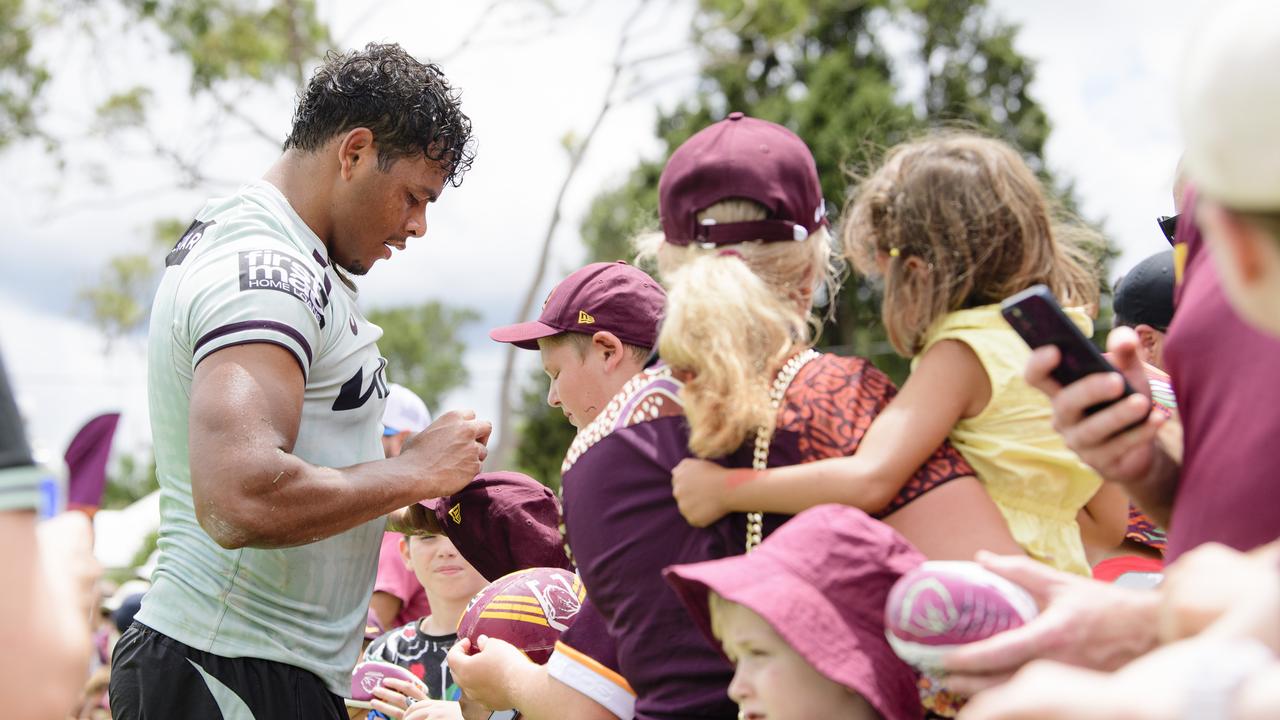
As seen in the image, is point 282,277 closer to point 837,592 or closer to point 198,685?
point 198,685

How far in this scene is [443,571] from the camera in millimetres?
4180

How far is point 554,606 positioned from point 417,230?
115cm

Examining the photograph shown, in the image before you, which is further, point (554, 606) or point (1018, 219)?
point (554, 606)

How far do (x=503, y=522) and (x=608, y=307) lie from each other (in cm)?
68

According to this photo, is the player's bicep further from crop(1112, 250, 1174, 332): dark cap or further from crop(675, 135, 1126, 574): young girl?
crop(1112, 250, 1174, 332): dark cap

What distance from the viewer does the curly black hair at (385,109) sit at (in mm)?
3314

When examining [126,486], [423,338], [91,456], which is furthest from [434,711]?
[423,338]

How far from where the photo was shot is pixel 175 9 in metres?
17.6

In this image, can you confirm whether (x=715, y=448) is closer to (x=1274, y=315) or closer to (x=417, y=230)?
(x=1274, y=315)

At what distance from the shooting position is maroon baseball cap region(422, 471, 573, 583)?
337cm

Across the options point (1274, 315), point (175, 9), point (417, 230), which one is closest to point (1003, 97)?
point (175, 9)

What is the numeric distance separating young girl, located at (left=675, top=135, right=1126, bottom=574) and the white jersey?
1.24 meters

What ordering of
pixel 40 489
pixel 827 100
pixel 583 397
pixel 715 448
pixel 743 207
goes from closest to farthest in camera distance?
pixel 40 489 → pixel 715 448 → pixel 743 207 → pixel 583 397 → pixel 827 100

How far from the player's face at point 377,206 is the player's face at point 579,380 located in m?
0.54
